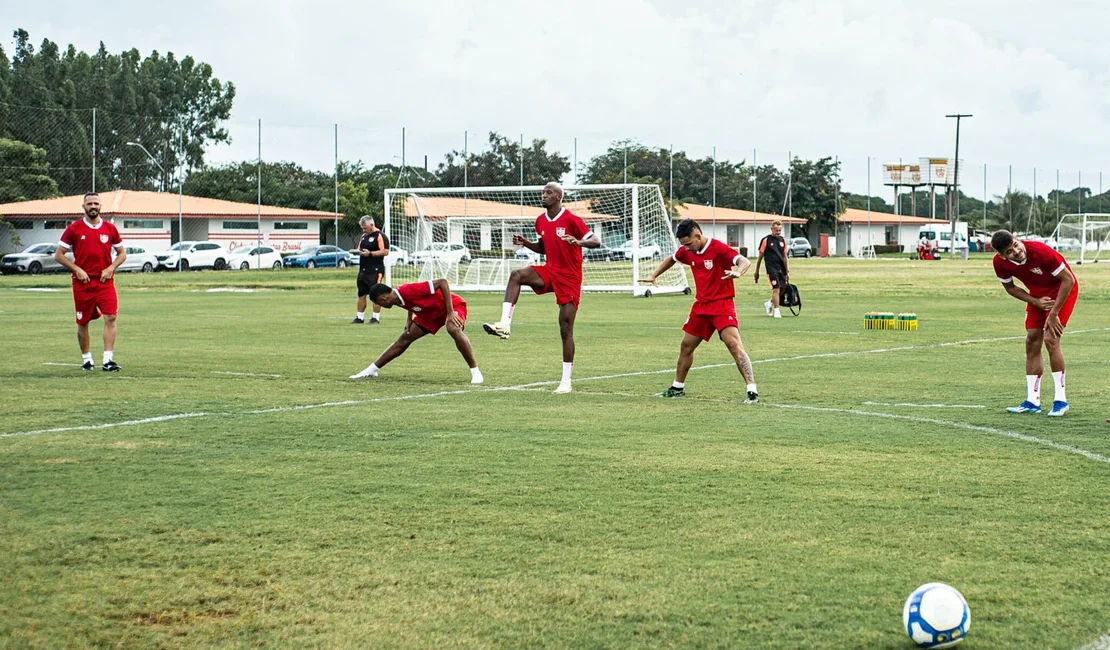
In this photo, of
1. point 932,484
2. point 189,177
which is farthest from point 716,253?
point 189,177

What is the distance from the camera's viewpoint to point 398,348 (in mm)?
14125

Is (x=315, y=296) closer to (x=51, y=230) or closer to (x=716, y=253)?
(x=716, y=253)

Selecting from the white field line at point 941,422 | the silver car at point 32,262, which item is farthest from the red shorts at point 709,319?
the silver car at point 32,262

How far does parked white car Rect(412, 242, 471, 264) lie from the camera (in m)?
43.0

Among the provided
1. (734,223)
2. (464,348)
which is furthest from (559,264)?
(734,223)

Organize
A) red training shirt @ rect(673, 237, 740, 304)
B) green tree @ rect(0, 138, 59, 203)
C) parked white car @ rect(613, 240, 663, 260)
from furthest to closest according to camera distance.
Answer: green tree @ rect(0, 138, 59, 203) → parked white car @ rect(613, 240, 663, 260) → red training shirt @ rect(673, 237, 740, 304)

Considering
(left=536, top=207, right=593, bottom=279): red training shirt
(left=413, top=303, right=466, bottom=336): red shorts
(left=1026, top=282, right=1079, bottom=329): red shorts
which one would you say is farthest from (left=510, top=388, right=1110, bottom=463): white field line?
(left=413, top=303, right=466, bottom=336): red shorts

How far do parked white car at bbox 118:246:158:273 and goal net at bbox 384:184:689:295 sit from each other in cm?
2391

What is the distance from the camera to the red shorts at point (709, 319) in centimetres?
1234

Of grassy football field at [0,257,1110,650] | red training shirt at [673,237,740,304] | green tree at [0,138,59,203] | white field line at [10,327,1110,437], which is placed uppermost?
green tree at [0,138,59,203]

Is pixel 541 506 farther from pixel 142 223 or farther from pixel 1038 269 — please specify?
pixel 142 223

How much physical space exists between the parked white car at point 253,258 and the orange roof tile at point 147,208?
4.09 meters

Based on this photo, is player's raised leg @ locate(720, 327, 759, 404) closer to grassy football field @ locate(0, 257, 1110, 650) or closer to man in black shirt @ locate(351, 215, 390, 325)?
grassy football field @ locate(0, 257, 1110, 650)

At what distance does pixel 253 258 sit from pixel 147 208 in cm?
774
